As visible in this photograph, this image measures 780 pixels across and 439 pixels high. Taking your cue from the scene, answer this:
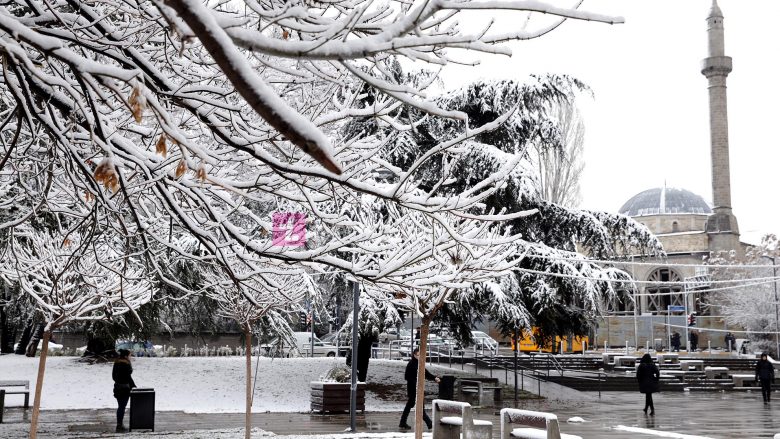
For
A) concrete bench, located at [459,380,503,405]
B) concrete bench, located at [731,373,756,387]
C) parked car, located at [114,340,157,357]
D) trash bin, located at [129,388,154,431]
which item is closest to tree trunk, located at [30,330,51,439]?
trash bin, located at [129,388,154,431]

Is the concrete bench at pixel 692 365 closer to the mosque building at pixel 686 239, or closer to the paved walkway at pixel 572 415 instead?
the paved walkway at pixel 572 415

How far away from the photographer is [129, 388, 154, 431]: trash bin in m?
16.8

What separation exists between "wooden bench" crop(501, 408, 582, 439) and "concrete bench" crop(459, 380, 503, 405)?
11.4 m

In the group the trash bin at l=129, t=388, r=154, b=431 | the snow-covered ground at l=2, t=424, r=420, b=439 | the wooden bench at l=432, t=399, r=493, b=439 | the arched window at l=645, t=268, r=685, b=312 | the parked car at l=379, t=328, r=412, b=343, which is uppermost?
the arched window at l=645, t=268, r=685, b=312

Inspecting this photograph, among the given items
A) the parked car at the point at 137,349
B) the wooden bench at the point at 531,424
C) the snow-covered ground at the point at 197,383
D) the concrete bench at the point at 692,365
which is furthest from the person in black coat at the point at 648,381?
the parked car at the point at 137,349

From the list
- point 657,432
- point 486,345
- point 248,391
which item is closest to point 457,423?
point 248,391

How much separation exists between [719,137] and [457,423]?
55.5 meters

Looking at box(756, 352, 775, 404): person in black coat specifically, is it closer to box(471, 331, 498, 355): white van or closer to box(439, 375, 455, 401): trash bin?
box(439, 375, 455, 401): trash bin

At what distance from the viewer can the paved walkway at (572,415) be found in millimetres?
17359

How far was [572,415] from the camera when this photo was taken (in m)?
21.5

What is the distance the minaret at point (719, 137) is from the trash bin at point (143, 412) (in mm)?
53858

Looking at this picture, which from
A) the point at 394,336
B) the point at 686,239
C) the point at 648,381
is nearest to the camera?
the point at 648,381

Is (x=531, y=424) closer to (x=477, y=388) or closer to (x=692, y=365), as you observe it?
(x=477, y=388)

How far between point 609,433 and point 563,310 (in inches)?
325
